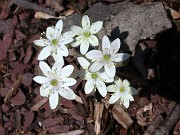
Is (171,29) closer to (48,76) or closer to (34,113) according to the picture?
(48,76)

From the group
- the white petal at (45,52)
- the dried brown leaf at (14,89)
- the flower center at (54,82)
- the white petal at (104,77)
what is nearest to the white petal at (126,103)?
the white petal at (104,77)

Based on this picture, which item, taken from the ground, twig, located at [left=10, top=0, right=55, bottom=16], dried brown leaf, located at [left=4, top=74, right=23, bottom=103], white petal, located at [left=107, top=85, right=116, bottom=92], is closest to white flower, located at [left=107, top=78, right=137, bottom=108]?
white petal, located at [left=107, top=85, right=116, bottom=92]

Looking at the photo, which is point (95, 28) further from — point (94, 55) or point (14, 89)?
point (14, 89)

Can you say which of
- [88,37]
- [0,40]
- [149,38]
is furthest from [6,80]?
[149,38]

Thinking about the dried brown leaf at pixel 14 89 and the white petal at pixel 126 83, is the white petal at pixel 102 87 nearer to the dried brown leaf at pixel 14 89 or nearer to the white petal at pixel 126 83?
the white petal at pixel 126 83

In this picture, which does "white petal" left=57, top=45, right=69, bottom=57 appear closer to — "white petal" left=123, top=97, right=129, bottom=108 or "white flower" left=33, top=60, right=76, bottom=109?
"white flower" left=33, top=60, right=76, bottom=109

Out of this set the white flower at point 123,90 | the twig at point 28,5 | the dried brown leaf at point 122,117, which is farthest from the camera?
the twig at point 28,5

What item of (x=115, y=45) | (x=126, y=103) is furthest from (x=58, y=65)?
(x=126, y=103)
